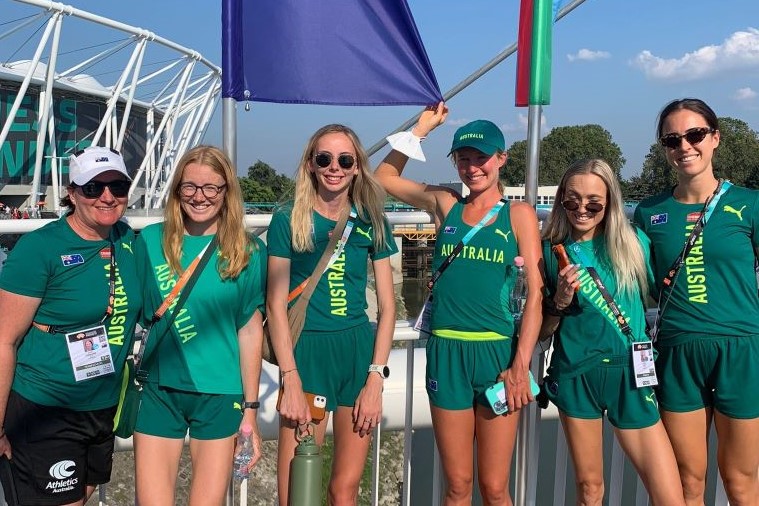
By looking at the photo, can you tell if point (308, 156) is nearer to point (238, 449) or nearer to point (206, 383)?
point (206, 383)

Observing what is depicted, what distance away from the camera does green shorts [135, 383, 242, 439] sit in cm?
269

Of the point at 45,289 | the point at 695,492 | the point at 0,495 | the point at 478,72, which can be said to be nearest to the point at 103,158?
the point at 45,289

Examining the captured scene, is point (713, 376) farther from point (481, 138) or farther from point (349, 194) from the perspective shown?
point (349, 194)

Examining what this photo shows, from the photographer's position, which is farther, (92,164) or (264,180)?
(264,180)

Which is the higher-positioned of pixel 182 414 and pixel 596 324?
pixel 596 324

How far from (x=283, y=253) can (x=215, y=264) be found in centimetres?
30

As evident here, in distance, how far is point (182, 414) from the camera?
2.72 meters

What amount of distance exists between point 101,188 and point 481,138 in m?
1.59

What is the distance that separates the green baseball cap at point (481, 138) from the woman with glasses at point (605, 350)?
0.35 metres

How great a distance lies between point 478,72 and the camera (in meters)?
4.30

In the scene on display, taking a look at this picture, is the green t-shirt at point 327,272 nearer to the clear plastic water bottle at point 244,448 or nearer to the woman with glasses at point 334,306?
the woman with glasses at point 334,306

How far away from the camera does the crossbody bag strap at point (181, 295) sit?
268cm

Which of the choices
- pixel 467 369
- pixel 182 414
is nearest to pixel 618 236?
pixel 467 369

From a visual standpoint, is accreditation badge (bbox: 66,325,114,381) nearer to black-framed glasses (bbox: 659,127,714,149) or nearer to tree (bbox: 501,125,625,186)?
black-framed glasses (bbox: 659,127,714,149)
